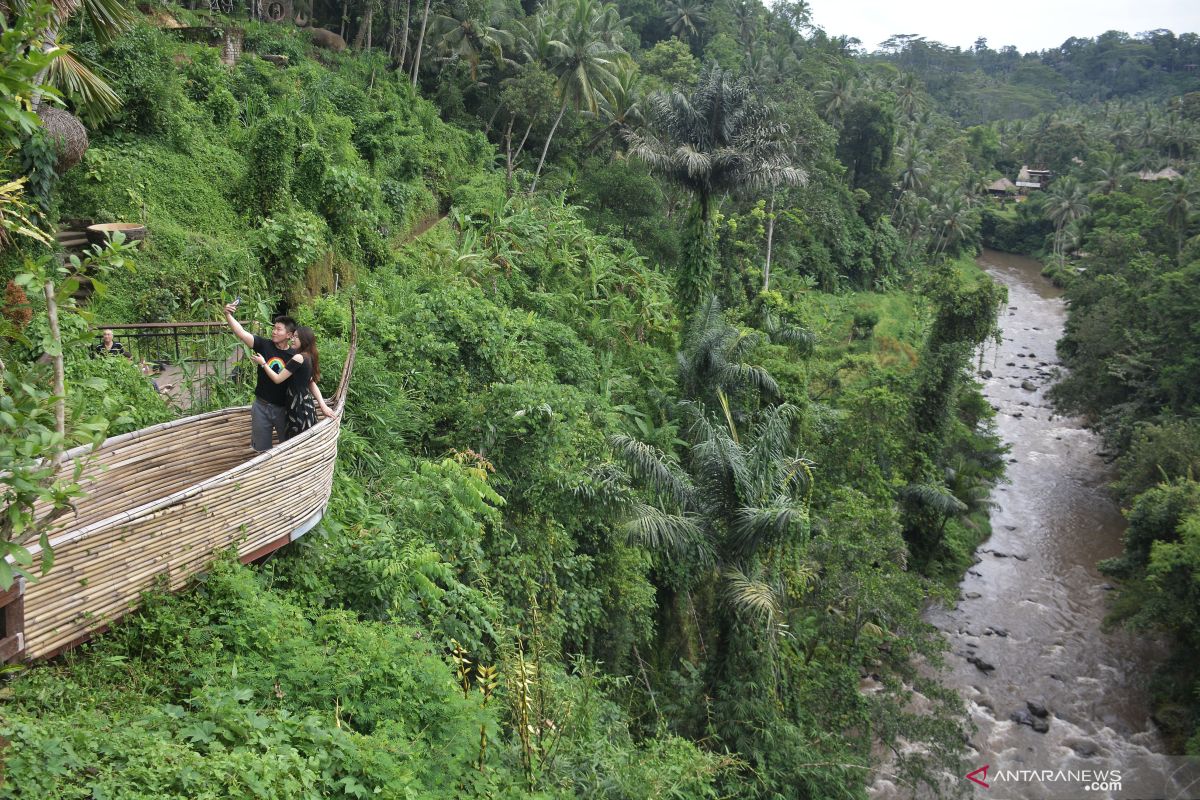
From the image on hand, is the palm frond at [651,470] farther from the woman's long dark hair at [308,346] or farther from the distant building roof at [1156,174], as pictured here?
the distant building roof at [1156,174]

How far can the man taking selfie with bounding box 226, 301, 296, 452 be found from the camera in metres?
5.86

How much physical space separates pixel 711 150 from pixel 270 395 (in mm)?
14986

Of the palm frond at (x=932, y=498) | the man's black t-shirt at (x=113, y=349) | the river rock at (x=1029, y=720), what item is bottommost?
the river rock at (x=1029, y=720)

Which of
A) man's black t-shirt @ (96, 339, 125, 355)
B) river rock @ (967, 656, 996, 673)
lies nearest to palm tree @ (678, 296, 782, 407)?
river rock @ (967, 656, 996, 673)

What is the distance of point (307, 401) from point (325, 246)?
7.45m

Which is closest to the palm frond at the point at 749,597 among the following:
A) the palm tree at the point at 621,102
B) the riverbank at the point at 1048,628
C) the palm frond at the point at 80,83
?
the riverbank at the point at 1048,628

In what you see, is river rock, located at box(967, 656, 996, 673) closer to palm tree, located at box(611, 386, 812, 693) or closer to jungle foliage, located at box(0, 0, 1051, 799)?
jungle foliage, located at box(0, 0, 1051, 799)

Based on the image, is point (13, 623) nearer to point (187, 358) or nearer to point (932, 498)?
point (187, 358)

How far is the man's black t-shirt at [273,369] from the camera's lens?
5840 mm

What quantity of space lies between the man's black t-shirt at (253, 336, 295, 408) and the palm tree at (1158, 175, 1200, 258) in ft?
127

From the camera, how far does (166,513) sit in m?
4.58

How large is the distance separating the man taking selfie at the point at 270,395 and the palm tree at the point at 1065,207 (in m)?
53.0

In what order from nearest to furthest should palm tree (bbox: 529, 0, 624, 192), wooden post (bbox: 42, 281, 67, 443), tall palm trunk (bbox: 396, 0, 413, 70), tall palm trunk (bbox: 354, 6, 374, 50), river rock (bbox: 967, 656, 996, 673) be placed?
wooden post (bbox: 42, 281, 67, 443) < river rock (bbox: 967, 656, 996, 673) < tall palm trunk (bbox: 396, 0, 413, 70) < palm tree (bbox: 529, 0, 624, 192) < tall palm trunk (bbox: 354, 6, 374, 50)

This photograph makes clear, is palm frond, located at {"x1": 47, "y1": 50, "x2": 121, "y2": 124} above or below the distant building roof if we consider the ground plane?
below
